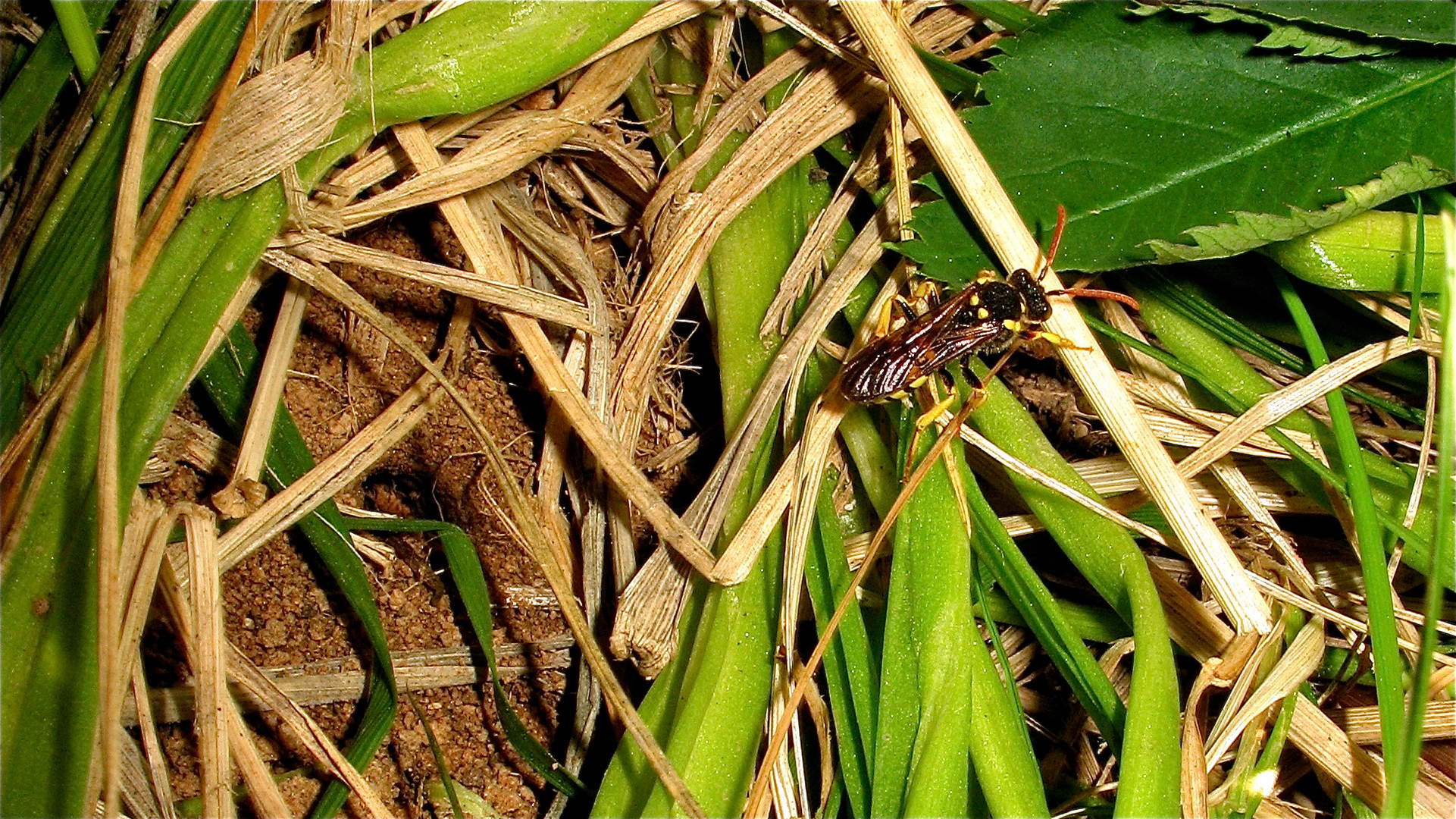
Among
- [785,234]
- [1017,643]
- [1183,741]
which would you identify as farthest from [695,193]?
[1183,741]

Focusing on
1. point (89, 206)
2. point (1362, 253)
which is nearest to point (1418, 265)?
point (1362, 253)

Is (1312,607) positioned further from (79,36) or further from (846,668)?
(79,36)

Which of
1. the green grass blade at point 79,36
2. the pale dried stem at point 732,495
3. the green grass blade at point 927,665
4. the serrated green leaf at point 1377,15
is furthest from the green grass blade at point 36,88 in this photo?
the serrated green leaf at point 1377,15

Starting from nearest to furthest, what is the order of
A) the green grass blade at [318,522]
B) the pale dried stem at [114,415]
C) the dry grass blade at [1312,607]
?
the pale dried stem at [114,415]
the dry grass blade at [1312,607]
the green grass blade at [318,522]

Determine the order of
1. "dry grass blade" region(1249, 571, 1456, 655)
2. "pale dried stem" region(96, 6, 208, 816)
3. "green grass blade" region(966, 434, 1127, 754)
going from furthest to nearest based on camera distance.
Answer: "dry grass blade" region(1249, 571, 1456, 655) → "green grass blade" region(966, 434, 1127, 754) → "pale dried stem" region(96, 6, 208, 816)

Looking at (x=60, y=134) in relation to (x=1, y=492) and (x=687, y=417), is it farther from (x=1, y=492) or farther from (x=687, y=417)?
(x=687, y=417)

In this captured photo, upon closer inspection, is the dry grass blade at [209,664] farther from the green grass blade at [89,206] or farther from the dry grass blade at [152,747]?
the green grass blade at [89,206]

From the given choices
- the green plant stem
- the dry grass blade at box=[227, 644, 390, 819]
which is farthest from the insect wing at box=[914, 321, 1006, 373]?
the dry grass blade at box=[227, 644, 390, 819]

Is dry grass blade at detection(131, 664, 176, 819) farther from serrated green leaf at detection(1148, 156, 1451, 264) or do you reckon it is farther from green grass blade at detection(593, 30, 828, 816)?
serrated green leaf at detection(1148, 156, 1451, 264)
